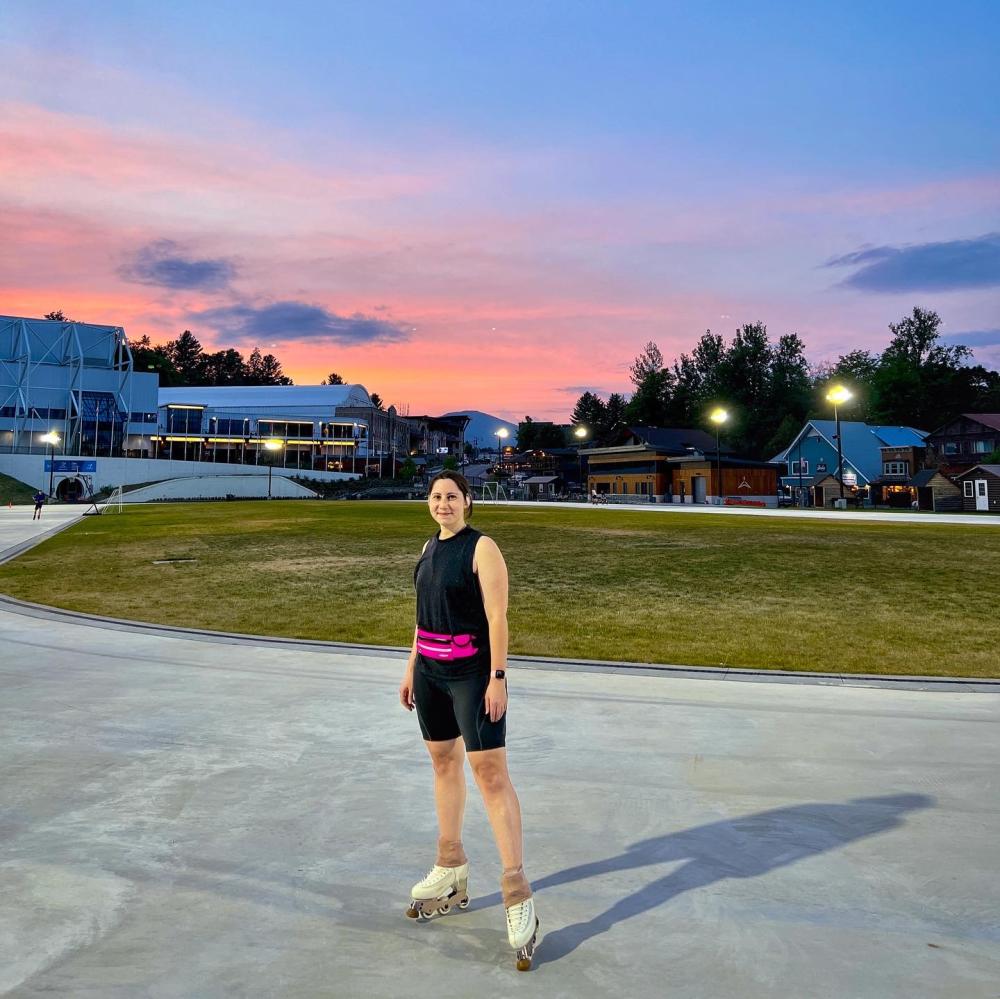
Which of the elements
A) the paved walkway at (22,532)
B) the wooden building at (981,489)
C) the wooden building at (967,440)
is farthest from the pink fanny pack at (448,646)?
the wooden building at (967,440)

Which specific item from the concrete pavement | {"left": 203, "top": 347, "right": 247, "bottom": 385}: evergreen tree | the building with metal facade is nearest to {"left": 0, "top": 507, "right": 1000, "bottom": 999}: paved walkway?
the concrete pavement

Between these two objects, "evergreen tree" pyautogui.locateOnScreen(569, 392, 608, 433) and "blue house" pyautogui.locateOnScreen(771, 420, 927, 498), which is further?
"evergreen tree" pyautogui.locateOnScreen(569, 392, 608, 433)

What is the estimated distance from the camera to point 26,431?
255ft

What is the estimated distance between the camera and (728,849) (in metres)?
4.34

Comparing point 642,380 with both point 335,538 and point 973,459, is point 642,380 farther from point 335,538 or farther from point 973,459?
point 335,538

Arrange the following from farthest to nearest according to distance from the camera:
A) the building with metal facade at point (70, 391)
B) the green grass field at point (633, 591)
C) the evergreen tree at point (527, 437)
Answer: the evergreen tree at point (527, 437), the building with metal facade at point (70, 391), the green grass field at point (633, 591)

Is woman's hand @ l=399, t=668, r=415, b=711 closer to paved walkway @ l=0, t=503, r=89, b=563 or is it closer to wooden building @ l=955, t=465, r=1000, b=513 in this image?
paved walkway @ l=0, t=503, r=89, b=563

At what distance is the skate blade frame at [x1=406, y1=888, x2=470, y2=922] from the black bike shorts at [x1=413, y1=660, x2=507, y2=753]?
0.72m

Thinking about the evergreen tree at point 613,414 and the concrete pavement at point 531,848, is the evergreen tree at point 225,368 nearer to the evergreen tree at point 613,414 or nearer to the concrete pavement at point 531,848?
the evergreen tree at point 613,414

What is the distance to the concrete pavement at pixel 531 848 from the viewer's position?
127 inches

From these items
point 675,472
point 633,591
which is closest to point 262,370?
point 675,472

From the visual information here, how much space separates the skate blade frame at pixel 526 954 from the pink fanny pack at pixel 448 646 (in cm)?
129

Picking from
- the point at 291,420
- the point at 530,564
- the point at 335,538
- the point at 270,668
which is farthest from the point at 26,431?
the point at 270,668

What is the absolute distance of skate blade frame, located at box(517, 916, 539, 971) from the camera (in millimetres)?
3240
